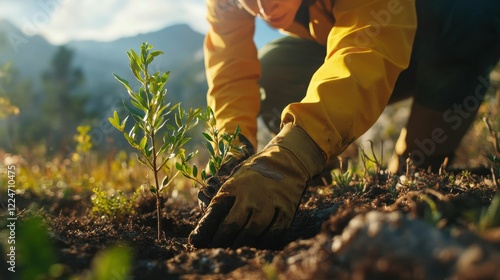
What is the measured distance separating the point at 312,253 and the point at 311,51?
3134 mm

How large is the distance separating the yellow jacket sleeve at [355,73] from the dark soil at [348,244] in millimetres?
385

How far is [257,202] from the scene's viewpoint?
1855mm

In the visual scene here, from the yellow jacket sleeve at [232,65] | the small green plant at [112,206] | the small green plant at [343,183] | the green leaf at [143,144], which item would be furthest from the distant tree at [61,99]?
the green leaf at [143,144]

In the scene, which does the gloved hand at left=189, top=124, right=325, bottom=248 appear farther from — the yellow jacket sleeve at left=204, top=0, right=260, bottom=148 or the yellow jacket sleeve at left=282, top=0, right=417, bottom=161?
the yellow jacket sleeve at left=204, top=0, right=260, bottom=148

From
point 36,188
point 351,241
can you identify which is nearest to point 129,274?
point 351,241

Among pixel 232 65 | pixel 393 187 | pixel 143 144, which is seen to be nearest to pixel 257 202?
pixel 143 144

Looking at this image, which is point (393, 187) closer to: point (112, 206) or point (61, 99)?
point (112, 206)

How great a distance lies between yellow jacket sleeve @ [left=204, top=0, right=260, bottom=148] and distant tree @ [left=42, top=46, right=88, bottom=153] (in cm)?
3429

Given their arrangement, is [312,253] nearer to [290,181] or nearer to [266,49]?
[290,181]

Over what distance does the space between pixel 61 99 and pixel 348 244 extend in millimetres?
41572

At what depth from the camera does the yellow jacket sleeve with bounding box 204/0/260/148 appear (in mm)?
3189

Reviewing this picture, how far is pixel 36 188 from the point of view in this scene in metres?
4.04

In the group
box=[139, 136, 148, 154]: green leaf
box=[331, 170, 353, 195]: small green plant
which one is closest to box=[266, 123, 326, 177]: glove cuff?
box=[139, 136, 148, 154]: green leaf

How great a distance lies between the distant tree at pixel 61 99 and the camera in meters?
37.5
